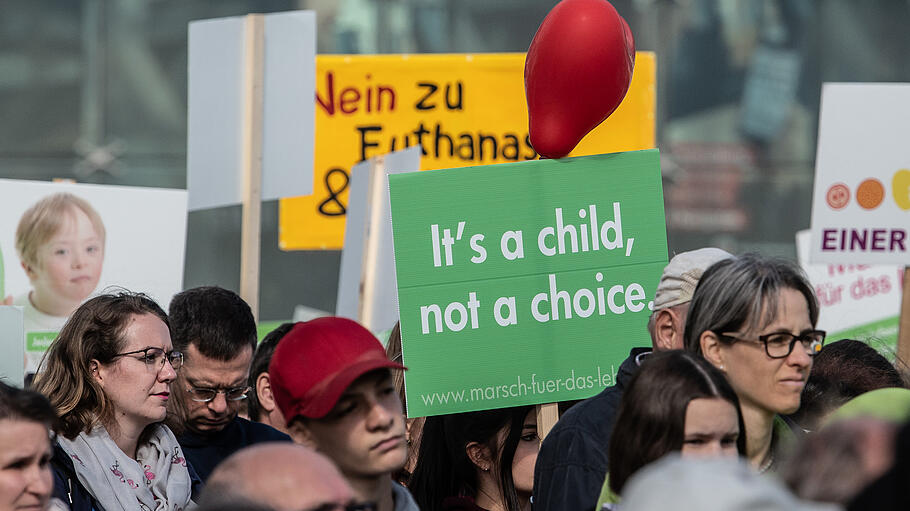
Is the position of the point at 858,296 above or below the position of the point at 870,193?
below

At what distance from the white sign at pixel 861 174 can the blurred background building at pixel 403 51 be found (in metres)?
4.45

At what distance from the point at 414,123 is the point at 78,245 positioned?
5.85 ft

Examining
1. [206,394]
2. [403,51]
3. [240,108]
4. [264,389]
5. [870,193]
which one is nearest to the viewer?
[206,394]

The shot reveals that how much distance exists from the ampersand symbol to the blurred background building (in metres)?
3.23

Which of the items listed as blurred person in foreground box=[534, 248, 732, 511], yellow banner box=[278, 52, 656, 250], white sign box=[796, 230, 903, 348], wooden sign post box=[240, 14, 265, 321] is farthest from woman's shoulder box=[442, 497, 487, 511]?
white sign box=[796, 230, 903, 348]

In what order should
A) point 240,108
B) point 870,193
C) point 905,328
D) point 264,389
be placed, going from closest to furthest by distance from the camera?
point 264,389
point 905,328
point 870,193
point 240,108

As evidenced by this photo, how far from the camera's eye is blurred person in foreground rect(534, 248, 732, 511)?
2.74 metres

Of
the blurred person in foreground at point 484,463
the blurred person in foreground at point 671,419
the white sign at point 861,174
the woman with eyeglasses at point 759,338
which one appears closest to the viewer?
the blurred person in foreground at point 671,419

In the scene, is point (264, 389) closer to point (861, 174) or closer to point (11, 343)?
point (11, 343)

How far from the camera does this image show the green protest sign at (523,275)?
3.31 m

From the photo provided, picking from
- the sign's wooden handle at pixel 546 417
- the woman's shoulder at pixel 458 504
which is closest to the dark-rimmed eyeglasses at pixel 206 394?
the woman's shoulder at pixel 458 504

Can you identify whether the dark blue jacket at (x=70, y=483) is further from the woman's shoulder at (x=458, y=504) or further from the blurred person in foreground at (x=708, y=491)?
the blurred person in foreground at (x=708, y=491)

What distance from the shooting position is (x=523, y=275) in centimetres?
337

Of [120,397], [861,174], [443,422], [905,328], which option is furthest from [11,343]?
[861,174]
